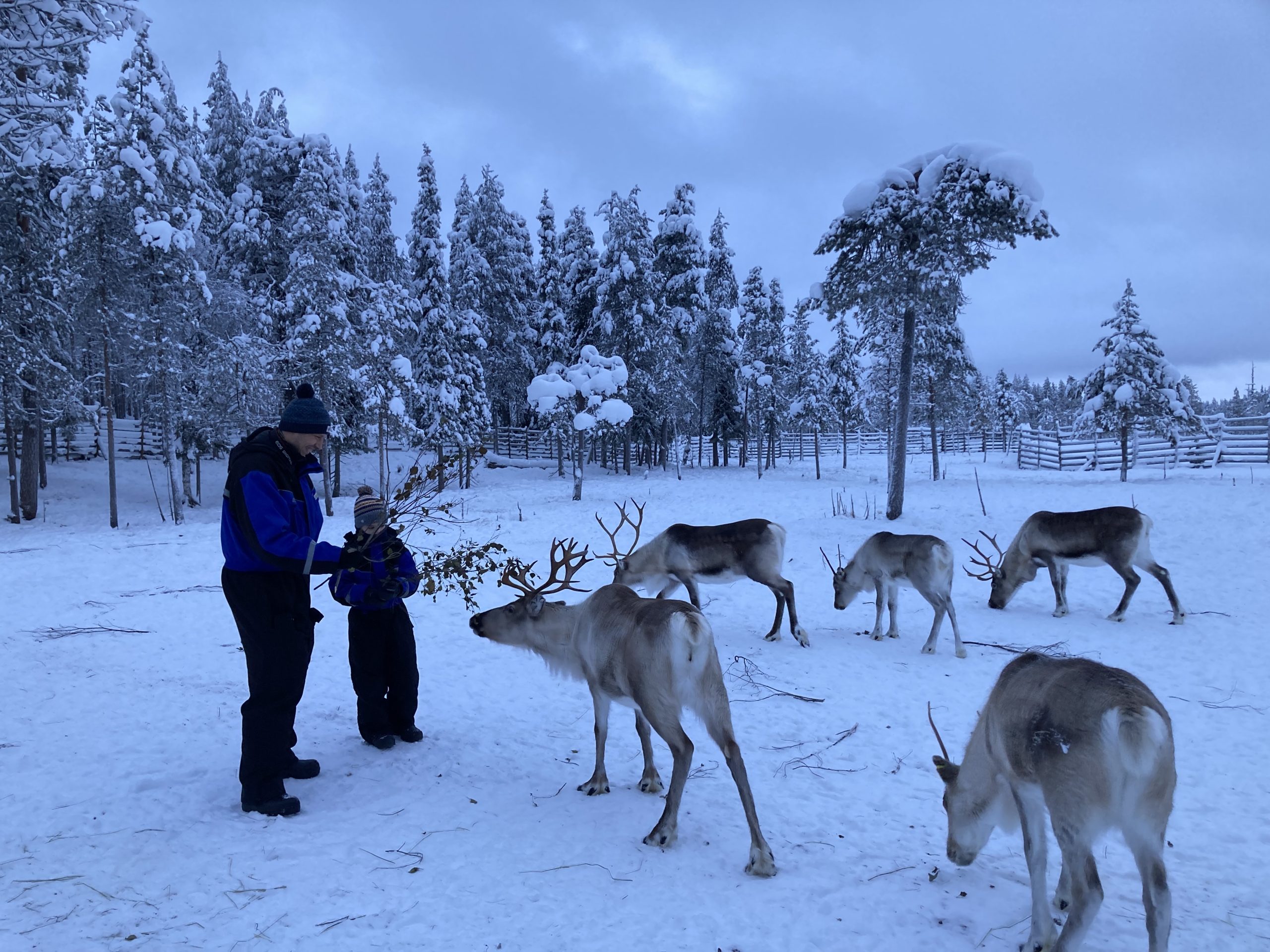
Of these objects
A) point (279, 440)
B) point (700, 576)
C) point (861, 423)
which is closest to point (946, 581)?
point (700, 576)

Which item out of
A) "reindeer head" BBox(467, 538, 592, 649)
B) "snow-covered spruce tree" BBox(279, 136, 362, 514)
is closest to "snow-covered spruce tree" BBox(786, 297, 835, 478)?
"snow-covered spruce tree" BBox(279, 136, 362, 514)

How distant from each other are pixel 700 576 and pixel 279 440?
6.17 meters

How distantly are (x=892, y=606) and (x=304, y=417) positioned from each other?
7770mm

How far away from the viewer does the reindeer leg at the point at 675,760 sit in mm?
3977

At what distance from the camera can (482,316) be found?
1188 inches

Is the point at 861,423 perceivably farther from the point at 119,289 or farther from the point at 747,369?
the point at 119,289

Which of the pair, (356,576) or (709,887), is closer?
(709,887)

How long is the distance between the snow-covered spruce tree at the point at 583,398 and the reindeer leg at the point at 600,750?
18733 millimetres

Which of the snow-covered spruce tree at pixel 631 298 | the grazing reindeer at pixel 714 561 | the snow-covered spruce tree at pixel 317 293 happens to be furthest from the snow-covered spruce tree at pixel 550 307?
the grazing reindeer at pixel 714 561

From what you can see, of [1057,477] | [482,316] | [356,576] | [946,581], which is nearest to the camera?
[356,576]

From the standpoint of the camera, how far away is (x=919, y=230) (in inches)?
624

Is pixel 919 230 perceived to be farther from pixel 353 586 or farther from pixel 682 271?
pixel 682 271

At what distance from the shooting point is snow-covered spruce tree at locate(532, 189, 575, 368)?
32344 mm

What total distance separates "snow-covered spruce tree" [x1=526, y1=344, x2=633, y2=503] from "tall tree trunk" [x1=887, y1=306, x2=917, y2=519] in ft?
32.3
